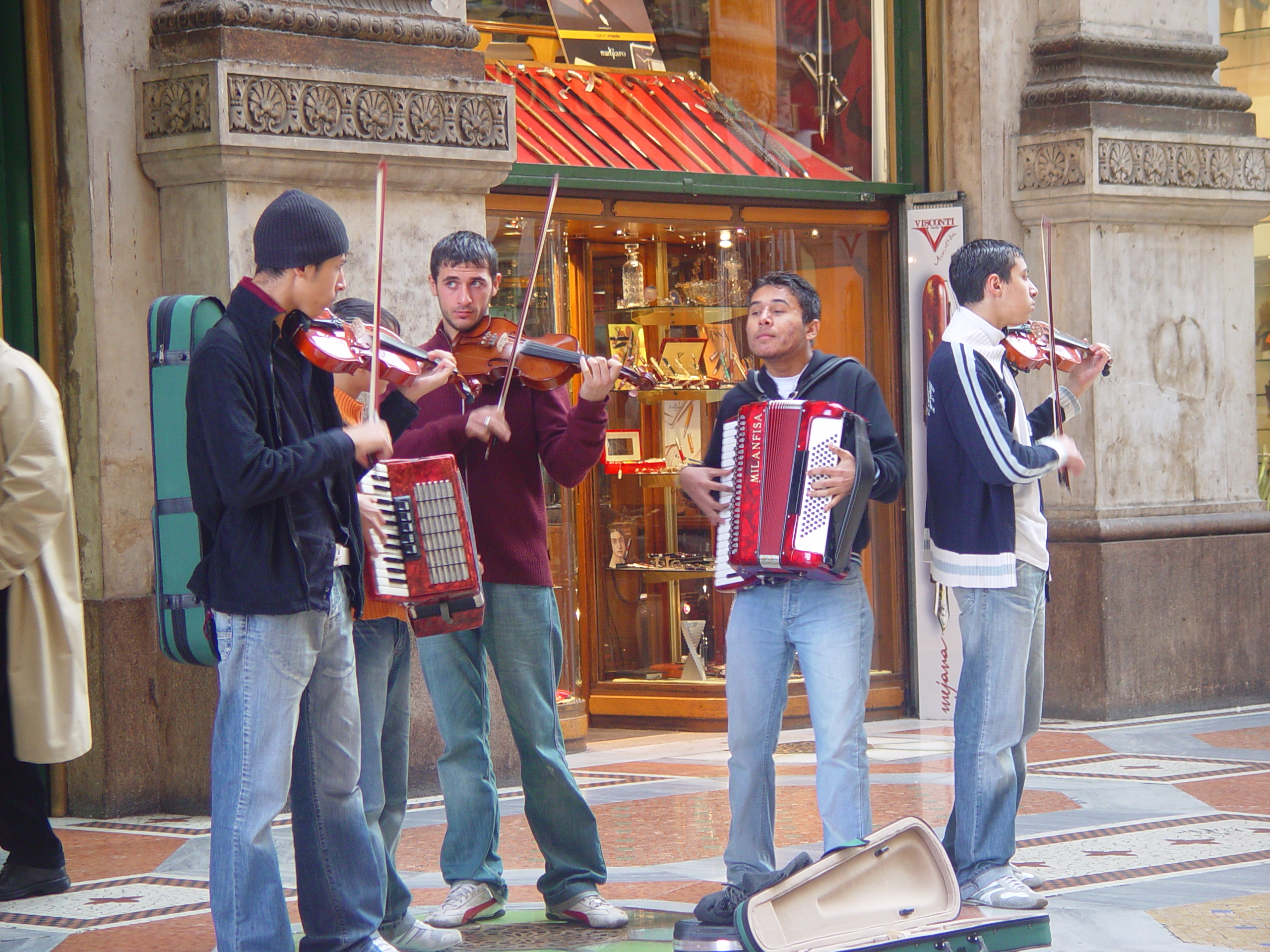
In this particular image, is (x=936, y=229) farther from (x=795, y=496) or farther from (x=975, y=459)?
(x=795, y=496)

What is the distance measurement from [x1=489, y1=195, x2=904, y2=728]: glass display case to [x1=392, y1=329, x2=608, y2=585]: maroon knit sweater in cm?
368

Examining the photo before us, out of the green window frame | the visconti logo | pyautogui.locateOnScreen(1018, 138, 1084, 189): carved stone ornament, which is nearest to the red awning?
the visconti logo

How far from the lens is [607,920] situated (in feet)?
15.3

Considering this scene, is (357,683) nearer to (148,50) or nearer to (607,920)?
(607,920)

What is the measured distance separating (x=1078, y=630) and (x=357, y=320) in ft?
17.6

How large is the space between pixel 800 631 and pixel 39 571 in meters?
2.32

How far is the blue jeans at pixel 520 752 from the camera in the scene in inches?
188

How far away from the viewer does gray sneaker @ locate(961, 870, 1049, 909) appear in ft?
15.4

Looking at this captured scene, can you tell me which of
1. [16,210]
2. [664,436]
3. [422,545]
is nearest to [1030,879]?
[422,545]

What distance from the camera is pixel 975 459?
4.78 m

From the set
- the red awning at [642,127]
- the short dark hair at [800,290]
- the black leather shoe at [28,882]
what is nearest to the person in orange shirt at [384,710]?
the short dark hair at [800,290]

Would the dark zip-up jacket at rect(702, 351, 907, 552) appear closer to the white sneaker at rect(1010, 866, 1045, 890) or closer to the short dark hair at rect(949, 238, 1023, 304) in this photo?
the short dark hair at rect(949, 238, 1023, 304)

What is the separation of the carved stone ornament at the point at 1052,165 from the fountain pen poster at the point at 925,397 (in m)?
Answer: 0.41

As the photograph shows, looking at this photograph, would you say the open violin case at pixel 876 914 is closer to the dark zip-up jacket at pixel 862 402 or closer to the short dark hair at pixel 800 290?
the dark zip-up jacket at pixel 862 402
